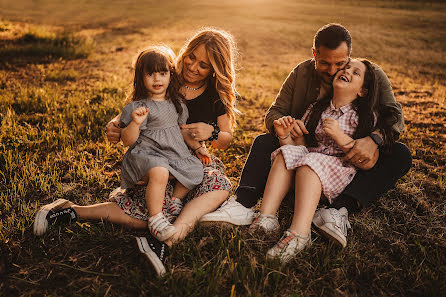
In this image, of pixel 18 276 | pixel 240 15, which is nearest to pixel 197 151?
pixel 18 276

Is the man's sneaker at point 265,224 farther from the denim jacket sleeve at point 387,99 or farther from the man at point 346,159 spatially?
the denim jacket sleeve at point 387,99

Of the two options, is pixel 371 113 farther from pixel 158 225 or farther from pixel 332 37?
pixel 158 225

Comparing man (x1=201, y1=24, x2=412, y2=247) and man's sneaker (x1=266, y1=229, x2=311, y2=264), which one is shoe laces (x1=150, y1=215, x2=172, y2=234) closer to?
man (x1=201, y1=24, x2=412, y2=247)

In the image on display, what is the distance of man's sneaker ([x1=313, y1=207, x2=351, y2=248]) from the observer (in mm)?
2508

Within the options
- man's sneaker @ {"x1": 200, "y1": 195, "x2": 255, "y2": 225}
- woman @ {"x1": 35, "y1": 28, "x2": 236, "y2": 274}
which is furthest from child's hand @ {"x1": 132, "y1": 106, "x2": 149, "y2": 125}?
man's sneaker @ {"x1": 200, "y1": 195, "x2": 255, "y2": 225}

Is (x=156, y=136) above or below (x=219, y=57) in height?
below

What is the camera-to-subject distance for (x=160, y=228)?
2.46m

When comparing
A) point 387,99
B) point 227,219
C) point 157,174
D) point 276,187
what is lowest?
point 227,219

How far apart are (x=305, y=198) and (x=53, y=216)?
6.14 feet

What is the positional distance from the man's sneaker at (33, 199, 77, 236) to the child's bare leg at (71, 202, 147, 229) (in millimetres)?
59

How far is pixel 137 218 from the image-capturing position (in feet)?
8.91

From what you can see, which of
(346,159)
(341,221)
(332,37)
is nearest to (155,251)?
(341,221)

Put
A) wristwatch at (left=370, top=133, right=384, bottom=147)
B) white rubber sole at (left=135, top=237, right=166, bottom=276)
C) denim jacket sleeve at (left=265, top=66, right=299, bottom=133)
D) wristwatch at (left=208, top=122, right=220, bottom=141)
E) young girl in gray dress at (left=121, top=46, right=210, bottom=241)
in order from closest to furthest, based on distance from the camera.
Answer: white rubber sole at (left=135, top=237, right=166, bottom=276)
young girl in gray dress at (left=121, top=46, right=210, bottom=241)
wristwatch at (left=370, top=133, right=384, bottom=147)
wristwatch at (left=208, top=122, right=220, bottom=141)
denim jacket sleeve at (left=265, top=66, right=299, bottom=133)

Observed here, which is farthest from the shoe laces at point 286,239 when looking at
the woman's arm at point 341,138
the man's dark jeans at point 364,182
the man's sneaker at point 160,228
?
the woman's arm at point 341,138
